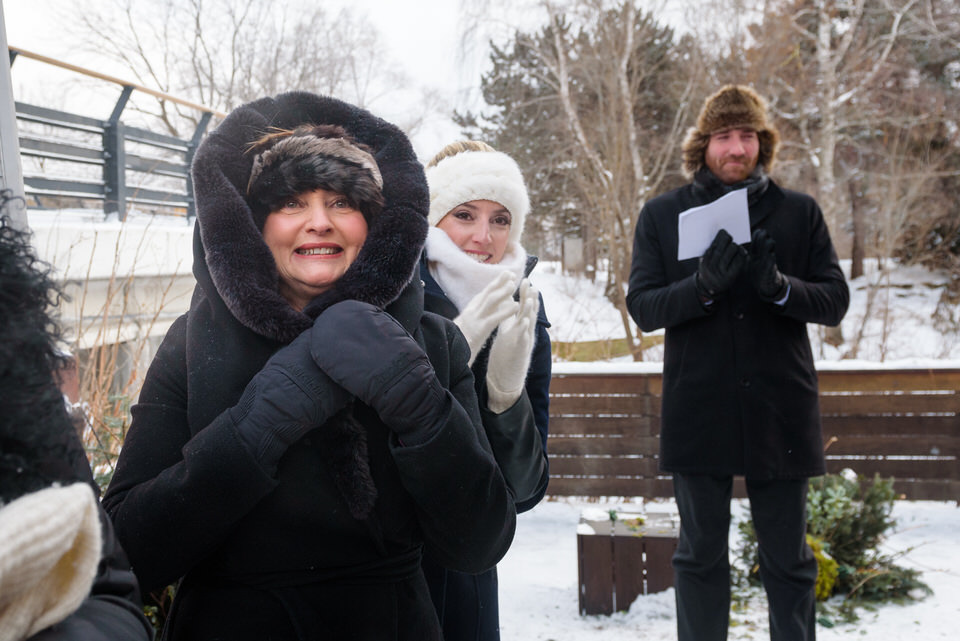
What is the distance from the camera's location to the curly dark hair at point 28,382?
30.8 inches

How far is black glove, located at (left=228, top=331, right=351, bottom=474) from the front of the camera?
44.6 inches

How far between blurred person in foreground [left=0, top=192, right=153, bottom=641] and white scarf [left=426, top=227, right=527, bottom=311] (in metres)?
1.07

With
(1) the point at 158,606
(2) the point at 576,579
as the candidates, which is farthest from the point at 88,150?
(1) the point at 158,606

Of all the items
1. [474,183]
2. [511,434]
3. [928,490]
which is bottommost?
[928,490]

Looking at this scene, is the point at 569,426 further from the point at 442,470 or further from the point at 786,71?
the point at 786,71

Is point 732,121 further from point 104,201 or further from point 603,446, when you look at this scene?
point 104,201

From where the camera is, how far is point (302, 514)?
1.21 metres

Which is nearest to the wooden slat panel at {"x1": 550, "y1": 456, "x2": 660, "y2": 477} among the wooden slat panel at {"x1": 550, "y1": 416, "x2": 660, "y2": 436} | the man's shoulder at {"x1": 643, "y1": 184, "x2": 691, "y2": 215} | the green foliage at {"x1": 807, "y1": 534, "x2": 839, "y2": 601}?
the wooden slat panel at {"x1": 550, "y1": 416, "x2": 660, "y2": 436}

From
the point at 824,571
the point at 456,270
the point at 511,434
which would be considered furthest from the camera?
the point at 824,571

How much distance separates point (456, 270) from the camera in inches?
73.8

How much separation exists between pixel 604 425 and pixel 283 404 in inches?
166

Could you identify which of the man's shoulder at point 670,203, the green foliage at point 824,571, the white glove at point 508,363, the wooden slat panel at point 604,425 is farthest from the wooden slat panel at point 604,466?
the white glove at point 508,363

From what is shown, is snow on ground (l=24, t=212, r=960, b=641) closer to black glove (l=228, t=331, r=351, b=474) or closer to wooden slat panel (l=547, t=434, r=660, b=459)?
wooden slat panel (l=547, t=434, r=660, b=459)

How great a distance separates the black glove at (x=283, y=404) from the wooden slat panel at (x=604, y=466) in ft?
13.6
